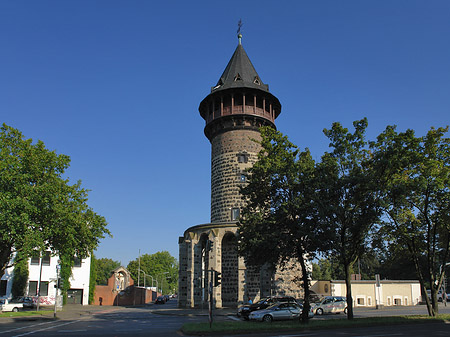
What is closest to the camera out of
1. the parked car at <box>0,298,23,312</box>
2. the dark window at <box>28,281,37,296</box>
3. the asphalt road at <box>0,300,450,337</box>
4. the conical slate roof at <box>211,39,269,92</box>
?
the asphalt road at <box>0,300,450,337</box>

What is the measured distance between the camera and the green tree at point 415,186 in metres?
21.3

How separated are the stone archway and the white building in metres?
17.6

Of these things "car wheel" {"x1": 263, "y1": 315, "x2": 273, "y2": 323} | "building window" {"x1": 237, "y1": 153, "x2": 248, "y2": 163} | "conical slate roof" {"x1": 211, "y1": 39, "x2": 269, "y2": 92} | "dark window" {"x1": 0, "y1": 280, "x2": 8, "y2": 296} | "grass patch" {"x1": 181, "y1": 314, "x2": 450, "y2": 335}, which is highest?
"conical slate roof" {"x1": 211, "y1": 39, "x2": 269, "y2": 92}

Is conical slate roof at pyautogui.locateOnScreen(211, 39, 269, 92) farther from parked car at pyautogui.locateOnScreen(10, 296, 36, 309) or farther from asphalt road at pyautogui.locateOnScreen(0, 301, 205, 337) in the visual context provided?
parked car at pyautogui.locateOnScreen(10, 296, 36, 309)

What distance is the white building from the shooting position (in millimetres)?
41688

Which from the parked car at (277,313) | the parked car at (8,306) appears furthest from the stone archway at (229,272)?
the parked car at (8,306)

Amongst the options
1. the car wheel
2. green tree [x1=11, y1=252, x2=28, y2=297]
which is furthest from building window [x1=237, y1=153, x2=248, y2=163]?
green tree [x1=11, y1=252, x2=28, y2=297]

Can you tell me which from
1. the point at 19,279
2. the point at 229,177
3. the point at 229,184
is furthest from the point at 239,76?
the point at 19,279

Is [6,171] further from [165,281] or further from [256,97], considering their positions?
[165,281]

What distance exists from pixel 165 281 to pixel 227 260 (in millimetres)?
80698

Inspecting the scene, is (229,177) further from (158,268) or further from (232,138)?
(158,268)

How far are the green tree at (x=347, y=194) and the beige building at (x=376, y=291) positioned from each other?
65.8ft

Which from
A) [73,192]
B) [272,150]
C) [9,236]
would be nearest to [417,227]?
[272,150]

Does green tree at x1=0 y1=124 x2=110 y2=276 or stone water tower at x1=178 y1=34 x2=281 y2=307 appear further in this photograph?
stone water tower at x1=178 y1=34 x2=281 y2=307
